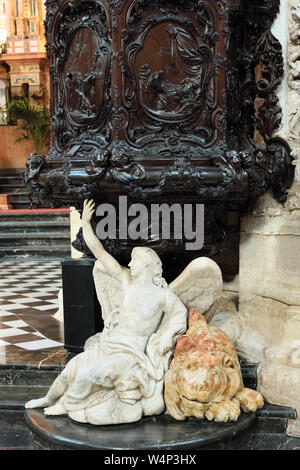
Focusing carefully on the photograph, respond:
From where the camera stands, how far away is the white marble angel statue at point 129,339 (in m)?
3.15

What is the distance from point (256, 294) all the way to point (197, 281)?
478 mm

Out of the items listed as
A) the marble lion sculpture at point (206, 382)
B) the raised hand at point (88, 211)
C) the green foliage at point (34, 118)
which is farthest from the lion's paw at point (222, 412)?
the green foliage at point (34, 118)

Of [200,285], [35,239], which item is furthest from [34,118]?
[200,285]

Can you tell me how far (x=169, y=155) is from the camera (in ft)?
11.2

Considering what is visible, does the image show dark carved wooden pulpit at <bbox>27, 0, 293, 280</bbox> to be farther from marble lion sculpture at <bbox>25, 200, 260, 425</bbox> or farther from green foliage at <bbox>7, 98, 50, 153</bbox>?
green foliage at <bbox>7, 98, 50, 153</bbox>

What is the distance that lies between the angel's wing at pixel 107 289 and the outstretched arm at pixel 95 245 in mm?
52

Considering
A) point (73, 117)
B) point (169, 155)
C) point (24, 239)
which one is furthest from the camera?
point (24, 239)

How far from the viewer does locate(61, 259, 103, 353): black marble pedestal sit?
3.97 meters

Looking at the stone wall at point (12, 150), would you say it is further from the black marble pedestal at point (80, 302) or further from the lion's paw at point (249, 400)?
the lion's paw at point (249, 400)

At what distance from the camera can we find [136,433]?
9.81 feet

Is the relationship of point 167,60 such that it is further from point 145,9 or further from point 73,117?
point 73,117

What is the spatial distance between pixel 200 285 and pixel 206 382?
691 mm

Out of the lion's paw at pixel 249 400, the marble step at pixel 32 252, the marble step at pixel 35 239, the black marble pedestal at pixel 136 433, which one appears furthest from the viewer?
the marble step at pixel 35 239
